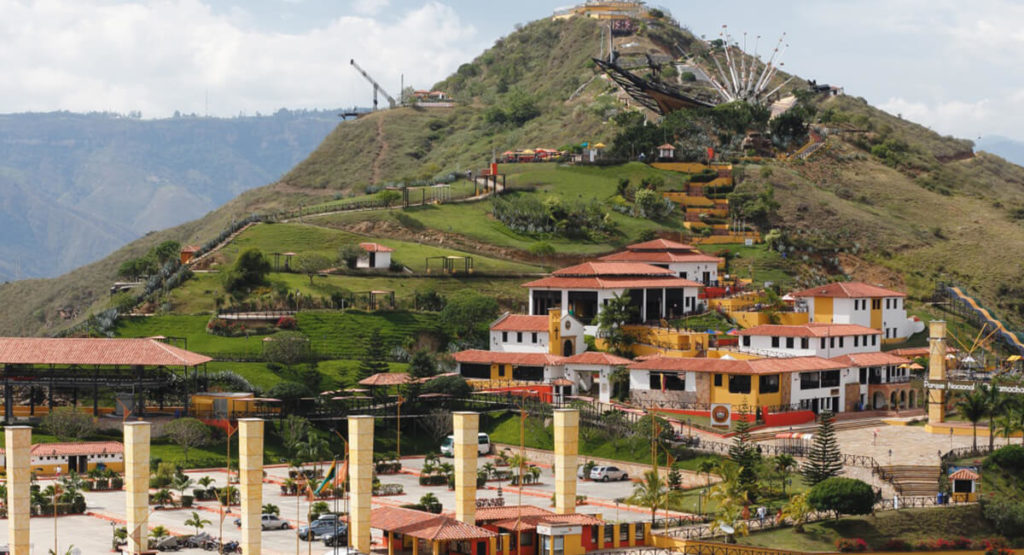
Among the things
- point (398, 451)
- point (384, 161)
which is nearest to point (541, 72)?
point (384, 161)

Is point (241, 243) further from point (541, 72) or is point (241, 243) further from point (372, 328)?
point (541, 72)

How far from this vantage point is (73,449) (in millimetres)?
58281

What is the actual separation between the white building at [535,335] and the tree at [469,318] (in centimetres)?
319

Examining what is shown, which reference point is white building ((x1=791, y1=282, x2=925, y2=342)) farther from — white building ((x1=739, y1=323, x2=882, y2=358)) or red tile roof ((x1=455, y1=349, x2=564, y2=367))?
red tile roof ((x1=455, y1=349, x2=564, y2=367))

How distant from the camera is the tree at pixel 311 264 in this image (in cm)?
9238

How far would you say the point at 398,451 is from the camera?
6519 cm

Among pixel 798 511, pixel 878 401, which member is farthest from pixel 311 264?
pixel 798 511

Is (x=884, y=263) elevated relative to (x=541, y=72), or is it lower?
lower

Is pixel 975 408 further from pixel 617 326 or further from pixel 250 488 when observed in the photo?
pixel 250 488

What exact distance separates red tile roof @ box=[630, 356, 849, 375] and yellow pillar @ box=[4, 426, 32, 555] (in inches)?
1363

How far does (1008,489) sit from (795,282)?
4580 centimetres

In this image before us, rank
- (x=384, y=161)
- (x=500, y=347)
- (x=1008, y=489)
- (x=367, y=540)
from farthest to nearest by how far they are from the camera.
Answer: (x=384, y=161)
(x=500, y=347)
(x=1008, y=489)
(x=367, y=540)

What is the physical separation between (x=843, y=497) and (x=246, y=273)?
4530 cm

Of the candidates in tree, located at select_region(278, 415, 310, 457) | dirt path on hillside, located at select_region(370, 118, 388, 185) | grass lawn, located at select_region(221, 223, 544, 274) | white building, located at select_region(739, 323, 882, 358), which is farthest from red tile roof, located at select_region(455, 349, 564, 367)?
dirt path on hillside, located at select_region(370, 118, 388, 185)
